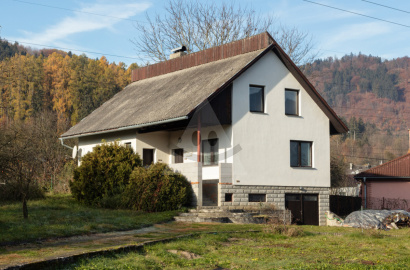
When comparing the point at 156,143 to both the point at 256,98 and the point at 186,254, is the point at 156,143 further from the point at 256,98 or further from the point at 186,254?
the point at 186,254

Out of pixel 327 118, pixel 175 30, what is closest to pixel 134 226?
pixel 327 118

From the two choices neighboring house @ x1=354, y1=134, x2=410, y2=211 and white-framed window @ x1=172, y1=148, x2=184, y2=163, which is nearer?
white-framed window @ x1=172, y1=148, x2=184, y2=163

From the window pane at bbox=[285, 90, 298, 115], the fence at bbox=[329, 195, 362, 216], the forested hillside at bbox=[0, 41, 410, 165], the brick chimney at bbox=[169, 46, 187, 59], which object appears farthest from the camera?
the forested hillside at bbox=[0, 41, 410, 165]

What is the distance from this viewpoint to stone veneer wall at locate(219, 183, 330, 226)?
23.8m

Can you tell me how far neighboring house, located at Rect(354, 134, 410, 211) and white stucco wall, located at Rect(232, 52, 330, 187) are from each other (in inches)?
511

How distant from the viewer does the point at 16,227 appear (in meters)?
14.7

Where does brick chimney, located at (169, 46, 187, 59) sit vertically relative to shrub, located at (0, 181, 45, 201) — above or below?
above

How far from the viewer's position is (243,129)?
24672mm

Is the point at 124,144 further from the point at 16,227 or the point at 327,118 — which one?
the point at 16,227

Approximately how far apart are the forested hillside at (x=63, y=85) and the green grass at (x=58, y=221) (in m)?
43.3

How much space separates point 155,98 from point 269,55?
6388 mm

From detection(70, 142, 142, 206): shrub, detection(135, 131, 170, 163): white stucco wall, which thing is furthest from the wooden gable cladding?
detection(70, 142, 142, 206): shrub

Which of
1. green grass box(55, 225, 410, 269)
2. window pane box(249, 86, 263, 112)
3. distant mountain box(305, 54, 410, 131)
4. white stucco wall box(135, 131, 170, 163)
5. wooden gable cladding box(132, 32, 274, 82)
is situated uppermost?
distant mountain box(305, 54, 410, 131)

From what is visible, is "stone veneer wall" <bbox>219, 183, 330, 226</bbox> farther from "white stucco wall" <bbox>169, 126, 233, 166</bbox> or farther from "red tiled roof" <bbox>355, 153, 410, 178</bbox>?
"red tiled roof" <bbox>355, 153, 410, 178</bbox>
